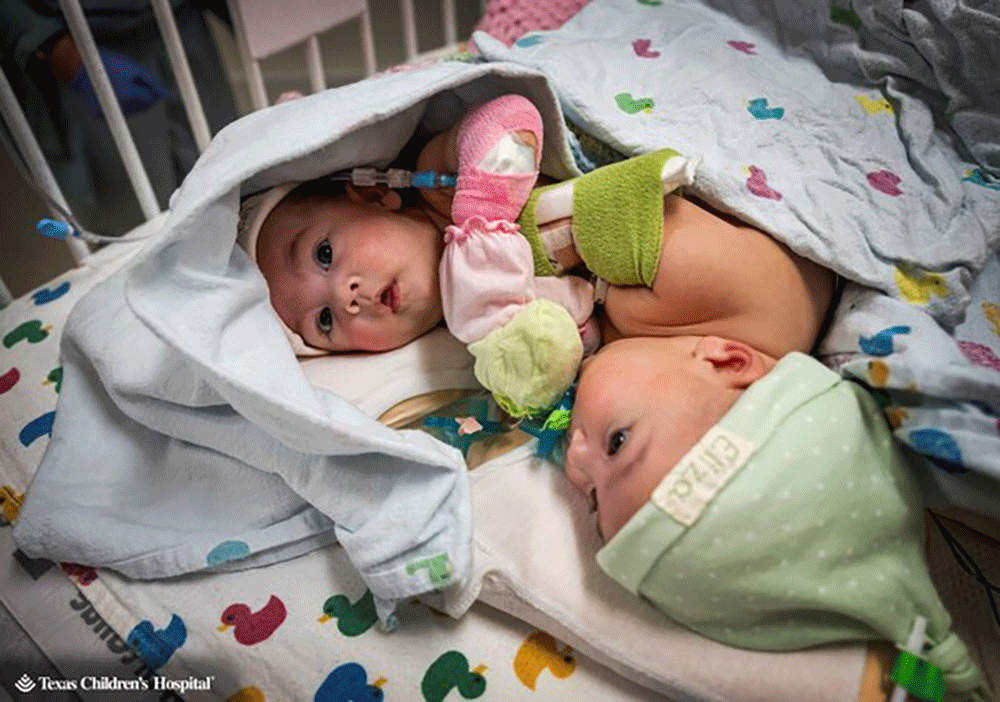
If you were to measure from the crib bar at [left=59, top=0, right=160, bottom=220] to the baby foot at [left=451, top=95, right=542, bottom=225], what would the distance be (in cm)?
50

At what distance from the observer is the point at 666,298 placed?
2.54 feet

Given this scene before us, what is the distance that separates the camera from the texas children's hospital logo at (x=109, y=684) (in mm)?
702

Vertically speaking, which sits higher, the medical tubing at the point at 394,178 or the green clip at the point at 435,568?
the medical tubing at the point at 394,178

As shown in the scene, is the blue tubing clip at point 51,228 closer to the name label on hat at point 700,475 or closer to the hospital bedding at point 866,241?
the hospital bedding at point 866,241

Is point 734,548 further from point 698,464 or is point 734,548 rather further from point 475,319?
point 475,319

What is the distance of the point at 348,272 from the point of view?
85cm

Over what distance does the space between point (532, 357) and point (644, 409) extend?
0.47 ft

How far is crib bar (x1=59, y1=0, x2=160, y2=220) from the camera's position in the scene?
0.93 metres

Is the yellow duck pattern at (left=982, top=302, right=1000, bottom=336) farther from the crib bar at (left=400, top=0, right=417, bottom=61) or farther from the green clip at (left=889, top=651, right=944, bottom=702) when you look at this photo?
the crib bar at (left=400, top=0, right=417, bottom=61)

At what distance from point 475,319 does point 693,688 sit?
42 cm

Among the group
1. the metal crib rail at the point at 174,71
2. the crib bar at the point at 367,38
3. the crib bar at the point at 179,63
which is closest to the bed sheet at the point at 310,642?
the metal crib rail at the point at 174,71

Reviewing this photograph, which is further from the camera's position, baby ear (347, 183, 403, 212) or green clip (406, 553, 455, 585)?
baby ear (347, 183, 403, 212)

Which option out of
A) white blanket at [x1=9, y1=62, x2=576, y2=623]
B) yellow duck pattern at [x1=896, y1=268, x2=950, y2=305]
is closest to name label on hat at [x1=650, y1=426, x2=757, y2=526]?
white blanket at [x1=9, y1=62, x2=576, y2=623]

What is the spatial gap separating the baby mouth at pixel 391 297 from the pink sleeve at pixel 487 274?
72 mm
